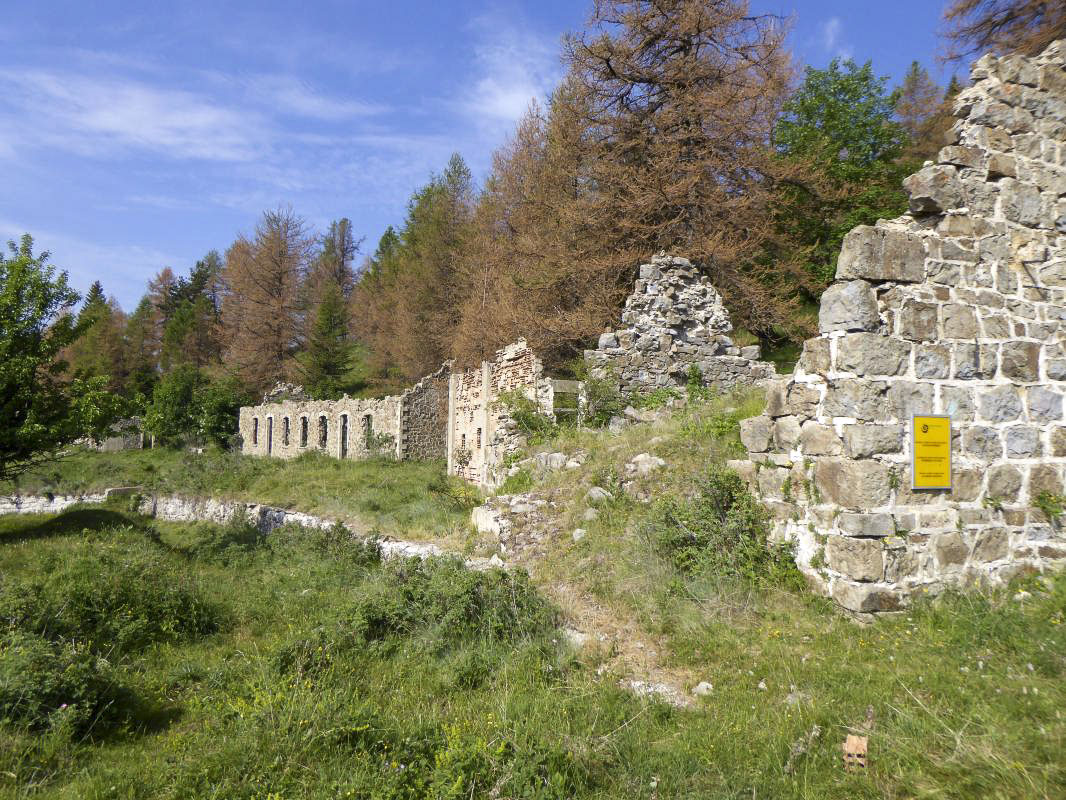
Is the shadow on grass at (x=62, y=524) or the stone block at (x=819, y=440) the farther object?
the shadow on grass at (x=62, y=524)

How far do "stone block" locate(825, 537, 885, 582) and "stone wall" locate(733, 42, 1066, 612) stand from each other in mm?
12

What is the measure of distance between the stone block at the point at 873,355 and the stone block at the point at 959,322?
54cm

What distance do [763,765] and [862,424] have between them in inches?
117

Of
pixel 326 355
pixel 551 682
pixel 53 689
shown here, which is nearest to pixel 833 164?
pixel 551 682

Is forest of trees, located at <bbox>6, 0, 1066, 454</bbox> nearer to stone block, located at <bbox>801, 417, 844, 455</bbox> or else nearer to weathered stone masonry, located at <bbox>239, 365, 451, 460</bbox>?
weathered stone masonry, located at <bbox>239, 365, 451, 460</bbox>

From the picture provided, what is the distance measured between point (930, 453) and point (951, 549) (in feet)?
2.81

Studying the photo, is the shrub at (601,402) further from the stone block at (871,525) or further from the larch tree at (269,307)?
the larch tree at (269,307)

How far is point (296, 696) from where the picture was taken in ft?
14.8

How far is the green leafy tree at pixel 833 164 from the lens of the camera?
67.2 feet

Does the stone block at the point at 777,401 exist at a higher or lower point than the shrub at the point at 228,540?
higher

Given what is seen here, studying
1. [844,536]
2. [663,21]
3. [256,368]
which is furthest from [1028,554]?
[256,368]

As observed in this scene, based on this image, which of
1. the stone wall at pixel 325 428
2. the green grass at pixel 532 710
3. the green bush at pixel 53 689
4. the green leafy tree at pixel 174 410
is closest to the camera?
the green grass at pixel 532 710

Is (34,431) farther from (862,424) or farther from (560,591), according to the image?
(862,424)

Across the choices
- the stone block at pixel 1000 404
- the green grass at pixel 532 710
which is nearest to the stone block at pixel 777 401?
the stone block at pixel 1000 404
